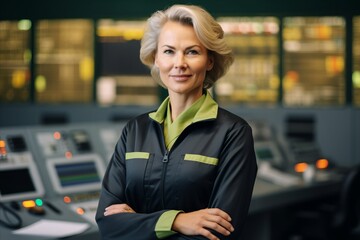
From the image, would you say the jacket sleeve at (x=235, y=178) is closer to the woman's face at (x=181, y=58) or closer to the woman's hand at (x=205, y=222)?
the woman's hand at (x=205, y=222)

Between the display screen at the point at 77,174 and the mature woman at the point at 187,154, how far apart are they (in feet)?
5.05

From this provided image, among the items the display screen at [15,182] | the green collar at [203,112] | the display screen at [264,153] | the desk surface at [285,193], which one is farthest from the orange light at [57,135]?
the green collar at [203,112]

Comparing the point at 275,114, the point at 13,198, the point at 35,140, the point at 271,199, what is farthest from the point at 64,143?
the point at 275,114

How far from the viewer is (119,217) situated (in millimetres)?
1693

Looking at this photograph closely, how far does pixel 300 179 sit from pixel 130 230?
9.11 feet

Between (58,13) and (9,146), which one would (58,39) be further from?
(9,146)

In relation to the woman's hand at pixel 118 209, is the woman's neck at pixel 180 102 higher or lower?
higher

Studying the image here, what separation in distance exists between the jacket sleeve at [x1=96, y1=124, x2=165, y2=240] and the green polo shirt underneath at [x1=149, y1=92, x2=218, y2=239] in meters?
0.02

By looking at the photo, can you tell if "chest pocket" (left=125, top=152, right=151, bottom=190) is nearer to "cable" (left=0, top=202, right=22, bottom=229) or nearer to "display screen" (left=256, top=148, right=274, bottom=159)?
"cable" (left=0, top=202, right=22, bottom=229)

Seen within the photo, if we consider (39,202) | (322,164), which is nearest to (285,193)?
(322,164)

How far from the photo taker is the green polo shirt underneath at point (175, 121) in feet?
5.27

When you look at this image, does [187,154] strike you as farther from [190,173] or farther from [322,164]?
[322,164]

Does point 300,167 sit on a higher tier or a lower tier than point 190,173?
lower

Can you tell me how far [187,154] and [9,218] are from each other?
138cm
